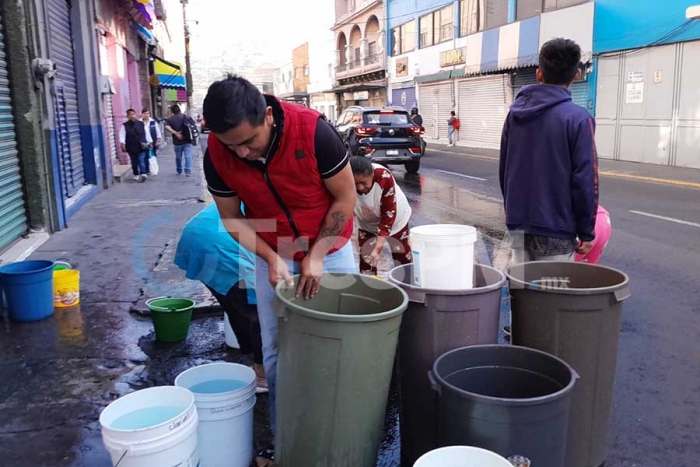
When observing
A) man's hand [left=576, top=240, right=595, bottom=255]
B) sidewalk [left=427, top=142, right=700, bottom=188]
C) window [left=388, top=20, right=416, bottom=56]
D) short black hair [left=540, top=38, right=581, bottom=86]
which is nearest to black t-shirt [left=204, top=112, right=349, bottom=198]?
short black hair [left=540, top=38, right=581, bottom=86]

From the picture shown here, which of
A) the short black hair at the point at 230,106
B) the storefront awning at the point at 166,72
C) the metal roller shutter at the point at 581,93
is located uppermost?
the storefront awning at the point at 166,72

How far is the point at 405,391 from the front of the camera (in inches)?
112

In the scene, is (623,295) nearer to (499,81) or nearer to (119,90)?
(119,90)

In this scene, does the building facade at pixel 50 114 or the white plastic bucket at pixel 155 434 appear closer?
the white plastic bucket at pixel 155 434

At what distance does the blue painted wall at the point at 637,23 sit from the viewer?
16.3 m

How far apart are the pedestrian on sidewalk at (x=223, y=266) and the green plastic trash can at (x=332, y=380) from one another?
1002 mm

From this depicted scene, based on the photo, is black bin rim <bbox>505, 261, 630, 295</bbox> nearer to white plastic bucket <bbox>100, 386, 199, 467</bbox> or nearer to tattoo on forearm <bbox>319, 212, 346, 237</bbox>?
tattoo on forearm <bbox>319, 212, 346, 237</bbox>

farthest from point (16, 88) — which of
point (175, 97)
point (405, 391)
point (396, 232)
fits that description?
point (175, 97)

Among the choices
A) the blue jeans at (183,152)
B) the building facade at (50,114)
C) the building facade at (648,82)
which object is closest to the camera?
the building facade at (50,114)

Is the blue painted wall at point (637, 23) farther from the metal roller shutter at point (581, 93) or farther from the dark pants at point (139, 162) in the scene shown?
the dark pants at point (139, 162)

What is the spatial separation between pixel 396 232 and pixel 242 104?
8.38 feet

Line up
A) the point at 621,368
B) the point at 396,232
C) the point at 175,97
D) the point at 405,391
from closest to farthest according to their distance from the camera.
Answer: the point at 405,391, the point at 621,368, the point at 396,232, the point at 175,97

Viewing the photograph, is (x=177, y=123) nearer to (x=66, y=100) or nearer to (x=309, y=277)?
(x=66, y=100)

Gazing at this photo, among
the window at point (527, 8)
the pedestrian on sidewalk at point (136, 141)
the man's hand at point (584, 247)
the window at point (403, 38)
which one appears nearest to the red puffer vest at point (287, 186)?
the man's hand at point (584, 247)
